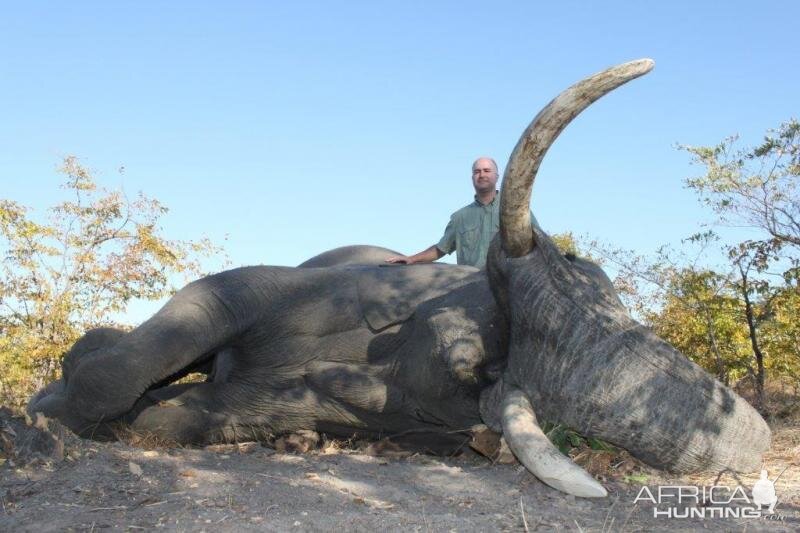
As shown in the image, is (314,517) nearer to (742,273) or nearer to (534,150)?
(534,150)

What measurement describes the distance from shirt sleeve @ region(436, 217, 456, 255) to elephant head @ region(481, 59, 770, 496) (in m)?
2.32

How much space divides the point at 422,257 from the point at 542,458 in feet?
9.72

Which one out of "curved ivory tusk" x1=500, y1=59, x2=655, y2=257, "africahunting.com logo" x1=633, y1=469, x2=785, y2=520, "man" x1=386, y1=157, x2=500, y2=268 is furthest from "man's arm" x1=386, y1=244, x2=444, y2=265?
"africahunting.com logo" x1=633, y1=469, x2=785, y2=520

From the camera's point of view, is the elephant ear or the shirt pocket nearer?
the elephant ear

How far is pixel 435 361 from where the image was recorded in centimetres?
506

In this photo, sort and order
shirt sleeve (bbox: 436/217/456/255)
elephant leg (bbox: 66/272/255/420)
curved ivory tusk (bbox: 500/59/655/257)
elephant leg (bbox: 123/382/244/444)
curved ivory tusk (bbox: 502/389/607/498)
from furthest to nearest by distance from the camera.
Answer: shirt sleeve (bbox: 436/217/456/255)
elephant leg (bbox: 123/382/244/444)
elephant leg (bbox: 66/272/255/420)
curved ivory tusk (bbox: 500/59/655/257)
curved ivory tusk (bbox: 502/389/607/498)

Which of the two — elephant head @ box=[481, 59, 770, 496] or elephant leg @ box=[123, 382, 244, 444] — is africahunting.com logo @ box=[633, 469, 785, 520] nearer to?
elephant head @ box=[481, 59, 770, 496]

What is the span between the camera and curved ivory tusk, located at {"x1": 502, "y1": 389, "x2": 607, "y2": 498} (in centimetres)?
388

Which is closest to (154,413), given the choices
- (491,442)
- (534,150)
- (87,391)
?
(87,391)

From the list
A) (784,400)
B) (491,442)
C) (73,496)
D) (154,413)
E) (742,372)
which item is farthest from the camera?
(742,372)

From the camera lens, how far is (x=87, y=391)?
5.41 meters

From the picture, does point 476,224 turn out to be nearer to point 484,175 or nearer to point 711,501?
point 484,175

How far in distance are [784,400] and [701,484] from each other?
473 centimetres

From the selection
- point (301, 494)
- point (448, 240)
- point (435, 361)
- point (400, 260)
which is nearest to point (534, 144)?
point (435, 361)
